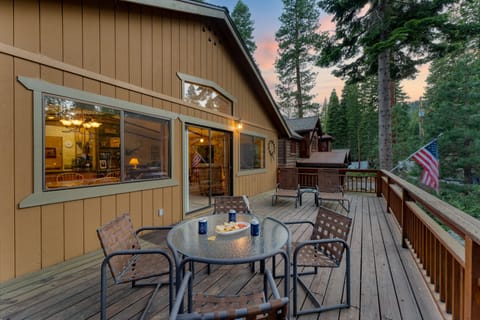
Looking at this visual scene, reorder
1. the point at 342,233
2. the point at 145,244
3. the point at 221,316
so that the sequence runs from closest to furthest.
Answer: the point at 221,316 → the point at 342,233 → the point at 145,244

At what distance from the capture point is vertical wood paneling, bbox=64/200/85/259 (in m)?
2.86

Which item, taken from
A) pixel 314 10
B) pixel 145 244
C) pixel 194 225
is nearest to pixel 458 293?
pixel 194 225

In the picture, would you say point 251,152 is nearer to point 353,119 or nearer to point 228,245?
point 228,245

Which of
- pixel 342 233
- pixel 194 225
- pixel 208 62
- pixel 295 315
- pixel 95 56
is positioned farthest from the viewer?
pixel 208 62

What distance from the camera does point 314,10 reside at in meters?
15.8

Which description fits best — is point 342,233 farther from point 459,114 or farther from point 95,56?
point 459,114

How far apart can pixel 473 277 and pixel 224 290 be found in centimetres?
192

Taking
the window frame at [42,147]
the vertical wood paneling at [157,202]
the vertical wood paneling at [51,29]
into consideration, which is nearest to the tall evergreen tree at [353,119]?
the vertical wood paneling at [157,202]

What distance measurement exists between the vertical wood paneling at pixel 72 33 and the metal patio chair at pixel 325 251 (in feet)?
11.9

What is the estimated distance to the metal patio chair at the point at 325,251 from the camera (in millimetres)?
1893

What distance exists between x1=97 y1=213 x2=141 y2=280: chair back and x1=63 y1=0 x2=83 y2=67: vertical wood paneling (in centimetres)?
238

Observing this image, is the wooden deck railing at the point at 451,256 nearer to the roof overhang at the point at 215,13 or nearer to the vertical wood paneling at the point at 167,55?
the vertical wood paneling at the point at 167,55

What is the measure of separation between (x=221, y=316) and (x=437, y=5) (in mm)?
10006

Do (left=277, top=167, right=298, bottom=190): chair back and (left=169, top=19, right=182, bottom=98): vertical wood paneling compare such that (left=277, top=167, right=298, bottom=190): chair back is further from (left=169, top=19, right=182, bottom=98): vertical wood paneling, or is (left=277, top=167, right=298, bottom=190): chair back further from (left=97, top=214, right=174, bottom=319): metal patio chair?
(left=97, top=214, right=174, bottom=319): metal patio chair
